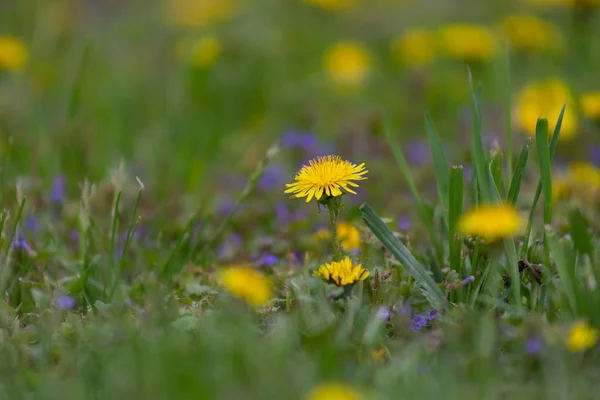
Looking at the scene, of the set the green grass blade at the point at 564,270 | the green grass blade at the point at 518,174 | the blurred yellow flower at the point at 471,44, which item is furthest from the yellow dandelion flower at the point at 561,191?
the blurred yellow flower at the point at 471,44

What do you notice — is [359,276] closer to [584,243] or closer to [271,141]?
[584,243]

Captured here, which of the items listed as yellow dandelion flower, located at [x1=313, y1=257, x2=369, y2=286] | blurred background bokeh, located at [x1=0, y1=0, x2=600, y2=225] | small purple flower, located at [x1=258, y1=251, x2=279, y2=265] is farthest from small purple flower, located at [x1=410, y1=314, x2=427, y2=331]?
blurred background bokeh, located at [x1=0, y1=0, x2=600, y2=225]

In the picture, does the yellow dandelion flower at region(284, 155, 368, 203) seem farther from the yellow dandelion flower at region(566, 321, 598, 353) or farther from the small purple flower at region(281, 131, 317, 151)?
the small purple flower at region(281, 131, 317, 151)

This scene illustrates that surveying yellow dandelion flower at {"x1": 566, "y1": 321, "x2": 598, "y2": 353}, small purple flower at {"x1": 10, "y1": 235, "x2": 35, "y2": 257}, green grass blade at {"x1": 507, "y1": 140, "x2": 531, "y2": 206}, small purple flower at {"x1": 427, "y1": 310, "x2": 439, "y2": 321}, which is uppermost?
green grass blade at {"x1": 507, "y1": 140, "x2": 531, "y2": 206}

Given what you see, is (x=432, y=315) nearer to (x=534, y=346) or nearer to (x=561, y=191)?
(x=534, y=346)

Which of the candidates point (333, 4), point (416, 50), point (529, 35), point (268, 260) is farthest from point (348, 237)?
point (333, 4)

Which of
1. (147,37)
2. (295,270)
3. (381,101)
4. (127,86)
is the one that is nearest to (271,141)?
(381,101)
